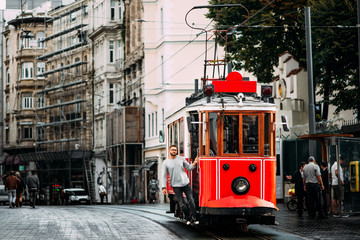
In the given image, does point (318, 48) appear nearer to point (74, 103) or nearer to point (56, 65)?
point (74, 103)

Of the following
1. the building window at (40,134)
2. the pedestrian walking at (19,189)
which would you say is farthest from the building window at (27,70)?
the pedestrian walking at (19,189)

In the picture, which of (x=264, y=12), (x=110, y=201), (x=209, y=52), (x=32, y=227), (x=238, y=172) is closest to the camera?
(x=238, y=172)

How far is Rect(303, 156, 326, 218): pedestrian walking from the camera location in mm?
21922

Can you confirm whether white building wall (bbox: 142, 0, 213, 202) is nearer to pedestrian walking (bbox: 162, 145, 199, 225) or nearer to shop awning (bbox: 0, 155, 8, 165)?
pedestrian walking (bbox: 162, 145, 199, 225)

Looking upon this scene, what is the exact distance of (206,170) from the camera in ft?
53.9

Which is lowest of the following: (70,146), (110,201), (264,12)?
(110,201)

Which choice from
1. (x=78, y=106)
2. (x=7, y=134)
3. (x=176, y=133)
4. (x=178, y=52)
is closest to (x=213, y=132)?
(x=176, y=133)

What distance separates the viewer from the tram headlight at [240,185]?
643 inches

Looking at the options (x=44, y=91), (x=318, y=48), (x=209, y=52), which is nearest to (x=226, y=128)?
(x=318, y=48)

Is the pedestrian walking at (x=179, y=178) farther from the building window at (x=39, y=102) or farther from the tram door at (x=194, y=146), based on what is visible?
→ the building window at (x=39, y=102)

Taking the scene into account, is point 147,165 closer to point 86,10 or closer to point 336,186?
point 86,10

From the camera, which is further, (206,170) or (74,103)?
(74,103)

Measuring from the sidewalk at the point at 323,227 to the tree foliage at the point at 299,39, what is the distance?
10606 millimetres

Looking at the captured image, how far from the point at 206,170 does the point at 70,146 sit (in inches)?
2417
